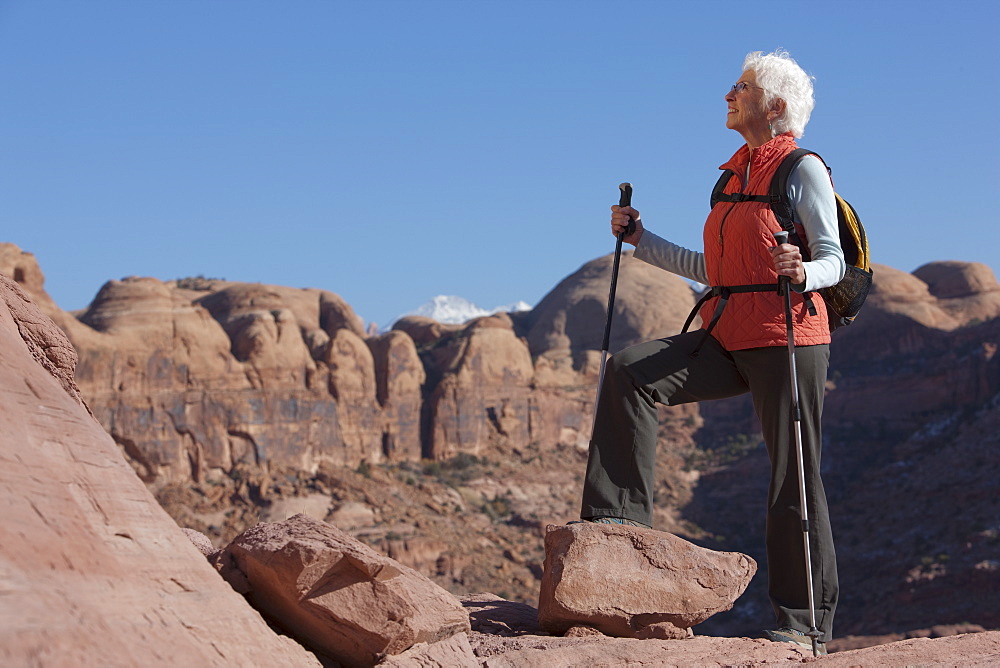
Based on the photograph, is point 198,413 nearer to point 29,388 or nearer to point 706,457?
point 706,457

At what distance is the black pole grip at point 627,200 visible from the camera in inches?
204

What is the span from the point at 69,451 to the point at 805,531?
9.43 ft

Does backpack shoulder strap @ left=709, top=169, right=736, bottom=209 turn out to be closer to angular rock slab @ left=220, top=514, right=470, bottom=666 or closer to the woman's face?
the woman's face

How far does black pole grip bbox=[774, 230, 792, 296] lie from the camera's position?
430 cm

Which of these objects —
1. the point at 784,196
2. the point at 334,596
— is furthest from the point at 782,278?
the point at 334,596

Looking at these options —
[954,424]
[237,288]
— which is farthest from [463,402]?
[954,424]

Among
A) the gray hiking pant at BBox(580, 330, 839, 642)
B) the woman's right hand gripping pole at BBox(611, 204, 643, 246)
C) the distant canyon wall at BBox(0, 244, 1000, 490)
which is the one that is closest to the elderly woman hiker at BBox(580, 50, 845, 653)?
the gray hiking pant at BBox(580, 330, 839, 642)

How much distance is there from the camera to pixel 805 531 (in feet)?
14.3

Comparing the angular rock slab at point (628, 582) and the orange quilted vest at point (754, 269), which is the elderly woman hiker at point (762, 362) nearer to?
the orange quilted vest at point (754, 269)

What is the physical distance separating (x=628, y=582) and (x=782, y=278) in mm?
1491

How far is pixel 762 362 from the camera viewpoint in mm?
4562

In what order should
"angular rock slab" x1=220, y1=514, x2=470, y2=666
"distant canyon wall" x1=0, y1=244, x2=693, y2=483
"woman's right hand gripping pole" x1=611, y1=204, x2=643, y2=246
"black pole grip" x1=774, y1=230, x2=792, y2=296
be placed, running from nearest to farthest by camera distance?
"angular rock slab" x1=220, y1=514, x2=470, y2=666 < "black pole grip" x1=774, y1=230, x2=792, y2=296 < "woman's right hand gripping pole" x1=611, y1=204, x2=643, y2=246 < "distant canyon wall" x1=0, y1=244, x2=693, y2=483

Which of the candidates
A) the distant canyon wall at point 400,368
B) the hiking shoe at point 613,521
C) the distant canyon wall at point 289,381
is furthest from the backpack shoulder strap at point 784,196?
the distant canyon wall at point 289,381

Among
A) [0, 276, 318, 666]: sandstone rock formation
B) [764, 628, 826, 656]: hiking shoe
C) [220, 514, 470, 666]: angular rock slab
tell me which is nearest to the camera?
[0, 276, 318, 666]: sandstone rock formation
